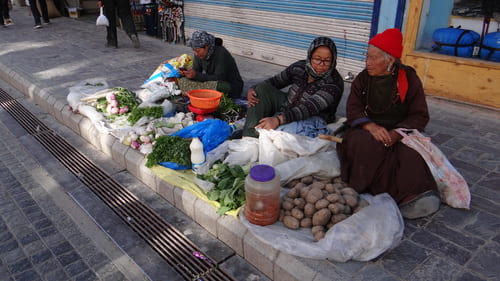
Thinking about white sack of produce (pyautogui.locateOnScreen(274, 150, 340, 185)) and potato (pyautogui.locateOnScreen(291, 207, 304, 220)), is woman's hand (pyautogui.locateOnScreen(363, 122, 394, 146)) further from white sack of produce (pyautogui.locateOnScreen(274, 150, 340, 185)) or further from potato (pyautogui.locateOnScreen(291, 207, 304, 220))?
potato (pyautogui.locateOnScreen(291, 207, 304, 220))

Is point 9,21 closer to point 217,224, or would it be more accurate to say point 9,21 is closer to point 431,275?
point 217,224

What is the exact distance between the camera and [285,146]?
3.50 meters

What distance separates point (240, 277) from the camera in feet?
8.85

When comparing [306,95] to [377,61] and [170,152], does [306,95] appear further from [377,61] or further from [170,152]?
[170,152]

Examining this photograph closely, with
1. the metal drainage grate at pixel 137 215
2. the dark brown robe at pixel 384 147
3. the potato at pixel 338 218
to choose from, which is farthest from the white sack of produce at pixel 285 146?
the metal drainage grate at pixel 137 215

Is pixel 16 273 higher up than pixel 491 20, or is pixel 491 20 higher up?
pixel 491 20

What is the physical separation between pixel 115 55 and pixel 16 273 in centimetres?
684

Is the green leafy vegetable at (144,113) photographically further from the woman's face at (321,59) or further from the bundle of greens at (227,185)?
the woman's face at (321,59)

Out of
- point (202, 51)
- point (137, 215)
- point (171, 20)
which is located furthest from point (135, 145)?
point (171, 20)

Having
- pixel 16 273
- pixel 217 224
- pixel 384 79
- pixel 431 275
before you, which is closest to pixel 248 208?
pixel 217 224

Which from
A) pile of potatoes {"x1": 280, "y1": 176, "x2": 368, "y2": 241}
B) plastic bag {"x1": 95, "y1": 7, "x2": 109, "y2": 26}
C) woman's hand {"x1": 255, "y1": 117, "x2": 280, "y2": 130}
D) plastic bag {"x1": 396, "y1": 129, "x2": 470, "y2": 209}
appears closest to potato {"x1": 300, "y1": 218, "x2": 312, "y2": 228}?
pile of potatoes {"x1": 280, "y1": 176, "x2": 368, "y2": 241}

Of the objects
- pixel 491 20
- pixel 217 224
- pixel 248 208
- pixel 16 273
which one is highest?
pixel 491 20

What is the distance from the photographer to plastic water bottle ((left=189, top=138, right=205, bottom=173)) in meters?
3.50

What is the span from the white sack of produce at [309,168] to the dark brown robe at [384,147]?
9 centimetres
